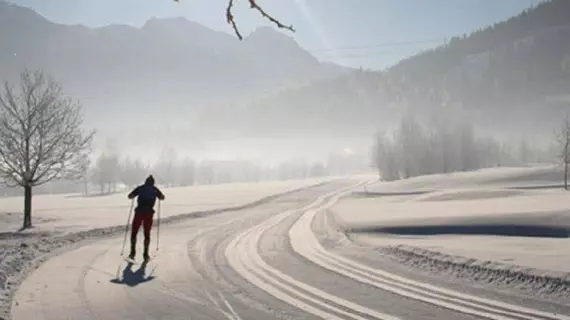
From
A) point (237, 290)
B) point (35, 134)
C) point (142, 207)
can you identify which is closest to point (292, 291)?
point (237, 290)

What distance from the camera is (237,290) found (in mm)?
8664

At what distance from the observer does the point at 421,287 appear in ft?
28.7

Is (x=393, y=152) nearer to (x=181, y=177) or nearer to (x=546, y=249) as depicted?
(x=181, y=177)

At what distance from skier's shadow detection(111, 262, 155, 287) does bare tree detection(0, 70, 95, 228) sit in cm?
1900

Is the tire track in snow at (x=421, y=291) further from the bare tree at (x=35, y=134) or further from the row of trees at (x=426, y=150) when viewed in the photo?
the row of trees at (x=426, y=150)

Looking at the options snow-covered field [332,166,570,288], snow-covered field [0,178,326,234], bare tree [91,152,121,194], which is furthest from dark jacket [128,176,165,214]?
bare tree [91,152,121,194]

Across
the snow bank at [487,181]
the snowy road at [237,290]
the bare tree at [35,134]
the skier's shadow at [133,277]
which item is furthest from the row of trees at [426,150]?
the skier's shadow at [133,277]

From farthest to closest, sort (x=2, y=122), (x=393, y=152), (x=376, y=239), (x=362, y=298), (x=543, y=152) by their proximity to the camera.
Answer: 1. (x=543, y=152)
2. (x=393, y=152)
3. (x=2, y=122)
4. (x=376, y=239)
5. (x=362, y=298)

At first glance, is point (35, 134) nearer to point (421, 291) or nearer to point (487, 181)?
point (421, 291)

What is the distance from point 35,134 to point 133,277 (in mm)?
21718

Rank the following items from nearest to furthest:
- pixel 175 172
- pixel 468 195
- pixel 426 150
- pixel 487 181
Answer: pixel 468 195 → pixel 487 181 → pixel 426 150 → pixel 175 172

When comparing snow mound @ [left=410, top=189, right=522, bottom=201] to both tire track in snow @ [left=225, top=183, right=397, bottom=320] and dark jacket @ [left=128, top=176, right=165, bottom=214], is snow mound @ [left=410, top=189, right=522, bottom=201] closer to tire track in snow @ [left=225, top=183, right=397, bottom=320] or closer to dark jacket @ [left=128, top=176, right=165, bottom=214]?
tire track in snow @ [left=225, top=183, right=397, bottom=320]

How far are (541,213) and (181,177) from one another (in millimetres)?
137648

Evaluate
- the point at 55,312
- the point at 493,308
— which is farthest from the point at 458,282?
the point at 55,312
